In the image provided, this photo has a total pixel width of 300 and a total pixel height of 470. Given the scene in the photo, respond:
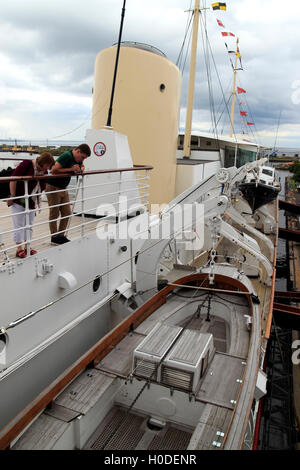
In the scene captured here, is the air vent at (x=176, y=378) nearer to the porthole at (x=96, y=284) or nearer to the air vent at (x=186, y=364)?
the air vent at (x=186, y=364)

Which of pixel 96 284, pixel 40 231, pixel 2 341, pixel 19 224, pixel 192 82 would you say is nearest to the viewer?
pixel 2 341

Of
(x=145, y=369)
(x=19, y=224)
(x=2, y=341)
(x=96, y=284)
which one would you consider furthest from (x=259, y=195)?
(x=2, y=341)

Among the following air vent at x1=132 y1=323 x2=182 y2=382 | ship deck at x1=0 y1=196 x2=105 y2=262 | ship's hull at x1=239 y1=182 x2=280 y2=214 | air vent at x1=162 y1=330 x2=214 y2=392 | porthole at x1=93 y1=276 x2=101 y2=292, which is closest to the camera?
air vent at x1=162 y1=330 x2=214 y2=392

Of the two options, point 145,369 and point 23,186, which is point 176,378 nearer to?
point 145,369

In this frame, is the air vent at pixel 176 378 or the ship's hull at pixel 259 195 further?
the ship's hull at pixel 259 195

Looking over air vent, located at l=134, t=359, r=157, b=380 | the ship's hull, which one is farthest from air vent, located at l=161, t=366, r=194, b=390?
the ship's hull

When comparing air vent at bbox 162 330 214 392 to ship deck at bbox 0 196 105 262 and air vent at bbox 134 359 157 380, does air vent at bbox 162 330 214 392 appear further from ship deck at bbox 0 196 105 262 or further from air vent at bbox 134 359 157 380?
ship deck at bbox 0 196 105 262

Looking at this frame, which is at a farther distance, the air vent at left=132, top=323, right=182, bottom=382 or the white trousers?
the white trousers

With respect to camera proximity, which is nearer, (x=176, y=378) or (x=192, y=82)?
(x=176, y=378)

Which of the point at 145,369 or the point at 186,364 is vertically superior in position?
the point at 186,364

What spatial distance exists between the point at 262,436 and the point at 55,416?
23.1 feet

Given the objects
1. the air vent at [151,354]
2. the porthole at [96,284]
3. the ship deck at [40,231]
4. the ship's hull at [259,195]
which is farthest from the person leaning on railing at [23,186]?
the ship's hull at [259,195]

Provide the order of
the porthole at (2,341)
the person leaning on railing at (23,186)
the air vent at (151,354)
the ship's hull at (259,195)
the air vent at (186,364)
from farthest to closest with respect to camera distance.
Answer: the ship's hull at (259,195)
the person leaning on railing at (23,186)
the porthole at (2,341)
the air vent at (151,354)
the air vent at (186,364)

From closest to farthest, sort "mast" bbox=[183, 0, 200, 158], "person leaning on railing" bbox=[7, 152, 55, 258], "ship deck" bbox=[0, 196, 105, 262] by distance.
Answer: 1. "person leaning on railing" bbox=[7, 152, 55, 258]
2. "ship deck" bbox=[0, 196, 105, 262]
3. "mast" bbox=[183, 0, 200, 158]
